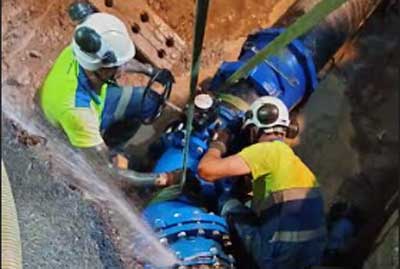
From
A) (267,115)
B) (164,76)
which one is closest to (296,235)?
(267,115)

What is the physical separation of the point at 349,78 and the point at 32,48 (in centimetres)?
254

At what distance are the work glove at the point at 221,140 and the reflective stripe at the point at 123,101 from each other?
0.74m

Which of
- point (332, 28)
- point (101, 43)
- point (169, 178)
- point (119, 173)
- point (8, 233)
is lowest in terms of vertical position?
point (332, 28)

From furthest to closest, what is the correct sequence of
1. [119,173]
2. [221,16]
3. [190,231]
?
[221,16] → [119,173] → [190,231]

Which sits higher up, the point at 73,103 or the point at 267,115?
the point at 73,103

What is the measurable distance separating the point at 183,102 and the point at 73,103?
146cm

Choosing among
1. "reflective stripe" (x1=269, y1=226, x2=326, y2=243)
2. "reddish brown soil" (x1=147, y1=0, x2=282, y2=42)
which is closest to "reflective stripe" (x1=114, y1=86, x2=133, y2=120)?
"reddish brown soil" (x1=147, y1=0, x2=282, y2=42)

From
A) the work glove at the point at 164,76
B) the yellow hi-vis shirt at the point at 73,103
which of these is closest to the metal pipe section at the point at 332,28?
the work glove at the point at 164,76

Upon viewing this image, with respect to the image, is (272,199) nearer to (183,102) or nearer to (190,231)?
(190,231)

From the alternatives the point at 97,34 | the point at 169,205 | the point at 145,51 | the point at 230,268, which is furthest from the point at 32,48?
the point at 230,268

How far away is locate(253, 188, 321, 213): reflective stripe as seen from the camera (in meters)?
6.11

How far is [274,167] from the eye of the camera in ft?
20.1

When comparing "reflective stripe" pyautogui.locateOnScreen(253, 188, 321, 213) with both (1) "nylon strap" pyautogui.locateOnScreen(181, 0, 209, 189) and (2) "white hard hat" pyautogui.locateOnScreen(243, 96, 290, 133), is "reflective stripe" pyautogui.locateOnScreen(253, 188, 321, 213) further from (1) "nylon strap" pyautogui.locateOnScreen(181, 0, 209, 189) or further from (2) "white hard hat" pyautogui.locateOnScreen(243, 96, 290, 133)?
(1) "nylon strap" pyautogui.locateOnScreen(181, 0, 209, 189)

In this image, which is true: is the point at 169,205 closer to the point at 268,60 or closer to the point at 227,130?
the point at 227,130
